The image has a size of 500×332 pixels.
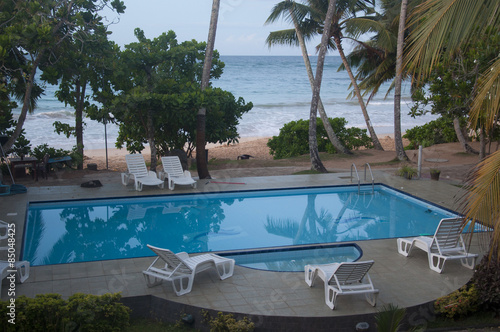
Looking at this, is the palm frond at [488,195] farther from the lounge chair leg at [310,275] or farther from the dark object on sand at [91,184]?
the dark object on sand at [91,184]

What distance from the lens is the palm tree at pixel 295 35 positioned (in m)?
18.4

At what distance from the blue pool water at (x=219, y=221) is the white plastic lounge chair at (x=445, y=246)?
2.01 meters

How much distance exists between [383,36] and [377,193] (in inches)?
328

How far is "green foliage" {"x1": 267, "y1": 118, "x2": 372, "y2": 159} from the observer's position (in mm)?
20984

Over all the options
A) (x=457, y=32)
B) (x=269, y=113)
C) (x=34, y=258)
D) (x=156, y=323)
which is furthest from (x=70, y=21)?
(x=269, y=113)

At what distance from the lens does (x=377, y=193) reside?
544 inches

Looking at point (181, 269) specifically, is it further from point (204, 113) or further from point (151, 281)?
point (204, 113)

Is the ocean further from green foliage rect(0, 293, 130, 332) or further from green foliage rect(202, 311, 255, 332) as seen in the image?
green foliage rect(0, 293, 130, 332)

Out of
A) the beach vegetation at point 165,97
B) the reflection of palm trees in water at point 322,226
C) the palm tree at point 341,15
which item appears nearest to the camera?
the reflection of palm trees in water at point 322,226

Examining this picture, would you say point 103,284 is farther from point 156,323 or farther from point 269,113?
point 269,113

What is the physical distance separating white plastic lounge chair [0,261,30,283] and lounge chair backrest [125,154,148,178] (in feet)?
20.6

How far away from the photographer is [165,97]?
44.1 feet

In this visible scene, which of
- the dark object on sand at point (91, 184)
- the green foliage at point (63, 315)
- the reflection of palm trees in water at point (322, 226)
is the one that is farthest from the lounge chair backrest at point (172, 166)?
the green foliage at point (63, 315)

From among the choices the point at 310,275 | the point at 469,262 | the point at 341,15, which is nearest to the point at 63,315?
the point at 310,275
